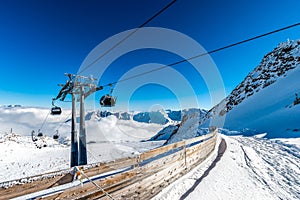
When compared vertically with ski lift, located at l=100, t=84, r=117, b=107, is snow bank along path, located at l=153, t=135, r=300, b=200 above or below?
below

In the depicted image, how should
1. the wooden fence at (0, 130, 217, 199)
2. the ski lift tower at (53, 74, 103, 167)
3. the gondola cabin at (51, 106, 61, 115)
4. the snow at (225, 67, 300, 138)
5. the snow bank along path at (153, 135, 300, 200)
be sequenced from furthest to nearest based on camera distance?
the snow at (225, 67, 300, 138) < the gondola cabin at (51, 106, 61, 115) < the ski lift tower at (53, 74, 103, 167) < the snow bank along path at (153, 135, 300, 200) < the wooden fence at (0, 130, 217, 199)

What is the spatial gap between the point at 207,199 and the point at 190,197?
1.38ft

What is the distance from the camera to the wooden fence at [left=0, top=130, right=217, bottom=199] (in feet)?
8.70

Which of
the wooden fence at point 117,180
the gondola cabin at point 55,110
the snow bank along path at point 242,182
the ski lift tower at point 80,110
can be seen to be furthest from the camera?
the gondola cabin at point 55,110

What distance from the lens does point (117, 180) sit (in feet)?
11.9

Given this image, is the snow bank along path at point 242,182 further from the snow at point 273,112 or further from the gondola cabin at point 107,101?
the snow at point 273,112

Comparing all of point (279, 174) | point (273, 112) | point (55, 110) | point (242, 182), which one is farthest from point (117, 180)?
point (273, 112)

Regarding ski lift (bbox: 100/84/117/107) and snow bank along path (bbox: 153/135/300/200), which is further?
ski lift (bbox: 100/84/117/107)

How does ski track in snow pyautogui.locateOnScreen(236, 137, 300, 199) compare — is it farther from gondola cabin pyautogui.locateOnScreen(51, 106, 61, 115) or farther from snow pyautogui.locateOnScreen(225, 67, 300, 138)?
snow pyautogui.locateOnScreen(225, 67, 300, 138)

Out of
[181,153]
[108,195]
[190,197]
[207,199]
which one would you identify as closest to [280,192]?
[207,199]

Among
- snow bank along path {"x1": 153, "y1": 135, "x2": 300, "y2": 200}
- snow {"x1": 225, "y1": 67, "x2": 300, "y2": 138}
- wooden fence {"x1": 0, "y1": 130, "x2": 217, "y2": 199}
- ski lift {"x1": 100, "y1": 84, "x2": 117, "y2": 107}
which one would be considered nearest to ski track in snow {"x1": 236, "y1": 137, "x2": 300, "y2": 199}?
snow bank along path {"x1": 153, "y1": 135, "x2": 300, "y2": 200}

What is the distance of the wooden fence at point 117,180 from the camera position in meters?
2.65

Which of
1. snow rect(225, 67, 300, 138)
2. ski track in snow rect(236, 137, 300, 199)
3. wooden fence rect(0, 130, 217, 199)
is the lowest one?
ski track in snow rect(236, 137, 300, 199)

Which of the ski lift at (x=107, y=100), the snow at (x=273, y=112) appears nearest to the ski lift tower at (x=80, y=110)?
the ski lift at (x=107, y=100)
